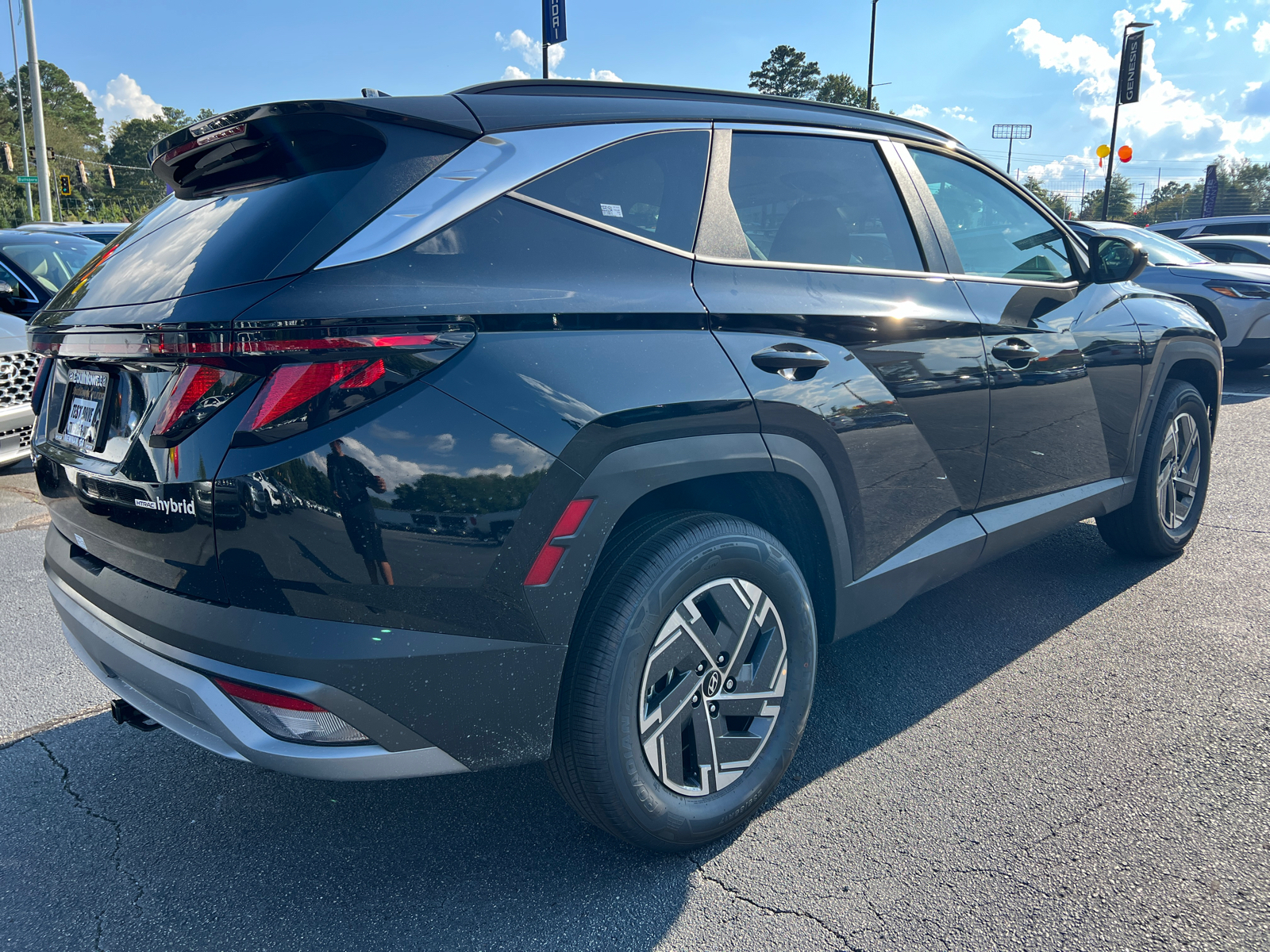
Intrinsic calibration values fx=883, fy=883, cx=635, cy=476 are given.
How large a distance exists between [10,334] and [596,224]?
5788mm

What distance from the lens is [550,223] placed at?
1907mm

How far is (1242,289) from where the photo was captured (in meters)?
9.48

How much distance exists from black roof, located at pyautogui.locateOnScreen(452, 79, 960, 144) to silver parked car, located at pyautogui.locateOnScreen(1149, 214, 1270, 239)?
1419 centimetres

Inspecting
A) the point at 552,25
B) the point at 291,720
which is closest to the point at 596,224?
the point at 291,720

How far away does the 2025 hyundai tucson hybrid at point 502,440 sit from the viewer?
164cm

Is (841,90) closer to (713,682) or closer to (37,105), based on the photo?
(37,105)

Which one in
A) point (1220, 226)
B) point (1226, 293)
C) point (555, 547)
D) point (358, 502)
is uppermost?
point (1220, 226)

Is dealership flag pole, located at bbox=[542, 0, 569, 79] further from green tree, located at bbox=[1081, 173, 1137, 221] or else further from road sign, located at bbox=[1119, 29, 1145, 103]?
green tree, located at bbox=[1081, 173, 1137, 221]

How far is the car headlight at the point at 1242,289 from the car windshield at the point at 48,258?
1090 cm

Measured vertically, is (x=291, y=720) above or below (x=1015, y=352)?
below

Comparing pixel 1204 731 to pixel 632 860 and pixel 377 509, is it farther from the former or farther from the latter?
pixel 377 509

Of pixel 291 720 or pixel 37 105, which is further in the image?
pixel 37 105

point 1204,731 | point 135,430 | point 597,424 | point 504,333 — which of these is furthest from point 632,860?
point 1204,731

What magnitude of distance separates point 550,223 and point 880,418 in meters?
1.09
